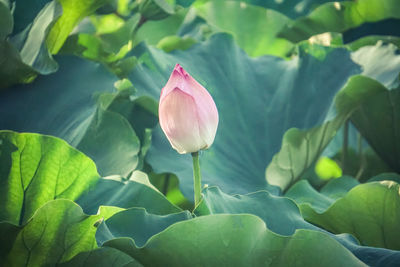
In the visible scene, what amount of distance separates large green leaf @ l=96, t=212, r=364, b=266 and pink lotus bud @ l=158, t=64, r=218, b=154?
0.14 metres

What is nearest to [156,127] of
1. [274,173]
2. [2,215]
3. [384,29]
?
[274,173]

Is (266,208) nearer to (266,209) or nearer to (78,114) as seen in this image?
(266,209)

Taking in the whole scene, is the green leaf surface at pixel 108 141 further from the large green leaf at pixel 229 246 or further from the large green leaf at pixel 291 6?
the large green leaf at pixel 291 6

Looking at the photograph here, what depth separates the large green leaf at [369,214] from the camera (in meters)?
0.97

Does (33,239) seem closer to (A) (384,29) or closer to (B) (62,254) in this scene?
(B) (62,254)

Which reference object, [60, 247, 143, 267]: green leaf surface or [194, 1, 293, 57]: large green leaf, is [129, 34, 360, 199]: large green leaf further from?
[60, 247, 143, 267]: green leaf surface

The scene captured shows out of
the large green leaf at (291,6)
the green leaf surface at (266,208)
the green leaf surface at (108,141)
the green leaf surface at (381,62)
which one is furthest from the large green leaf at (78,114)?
the large green leaf at (291,6)

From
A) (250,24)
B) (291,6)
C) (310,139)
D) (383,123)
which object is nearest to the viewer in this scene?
(310,139)

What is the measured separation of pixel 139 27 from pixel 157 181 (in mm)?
575

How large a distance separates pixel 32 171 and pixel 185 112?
0.89 ft

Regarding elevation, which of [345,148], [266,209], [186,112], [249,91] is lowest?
[345,148]

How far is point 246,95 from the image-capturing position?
1486 millimetres

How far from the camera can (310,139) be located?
130 cm

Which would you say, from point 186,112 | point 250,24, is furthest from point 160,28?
point 186,112
